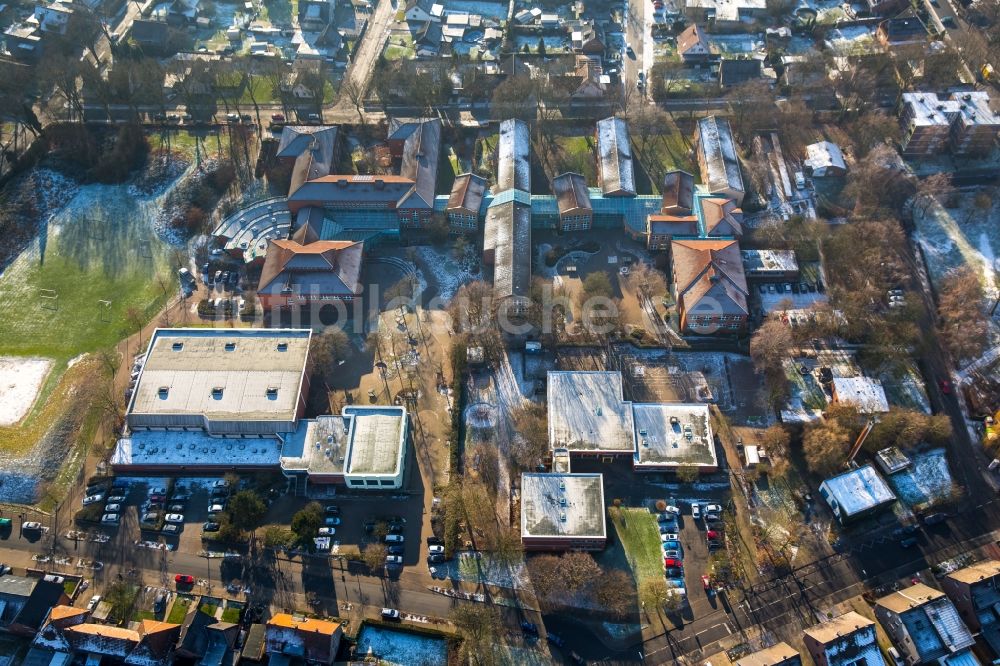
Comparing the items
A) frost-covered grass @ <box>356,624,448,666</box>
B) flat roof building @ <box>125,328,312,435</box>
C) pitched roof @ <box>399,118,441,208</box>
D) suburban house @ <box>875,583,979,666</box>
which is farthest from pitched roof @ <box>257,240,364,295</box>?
suburban house @ <box>875,583,979,666</box>

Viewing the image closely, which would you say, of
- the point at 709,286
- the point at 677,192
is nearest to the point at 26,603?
the point at 709,286

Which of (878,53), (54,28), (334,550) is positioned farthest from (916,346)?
(54,28)

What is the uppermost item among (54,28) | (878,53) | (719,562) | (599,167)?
(54,28)

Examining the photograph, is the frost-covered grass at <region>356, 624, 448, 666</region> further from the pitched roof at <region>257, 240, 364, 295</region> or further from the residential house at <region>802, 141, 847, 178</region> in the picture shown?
the residential house at <region>802, 141, 847, 178</region>

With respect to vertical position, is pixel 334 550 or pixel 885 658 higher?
pixel 334 550

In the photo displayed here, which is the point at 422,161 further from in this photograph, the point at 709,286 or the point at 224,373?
the point at 709,286

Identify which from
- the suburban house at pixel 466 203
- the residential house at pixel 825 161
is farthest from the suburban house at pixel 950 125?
the suburban house at pixel 466 203

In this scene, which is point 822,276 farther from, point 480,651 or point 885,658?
point 480,651

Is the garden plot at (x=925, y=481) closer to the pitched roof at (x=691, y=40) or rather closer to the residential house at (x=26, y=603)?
the pitched roof at (x=691, y=40)
